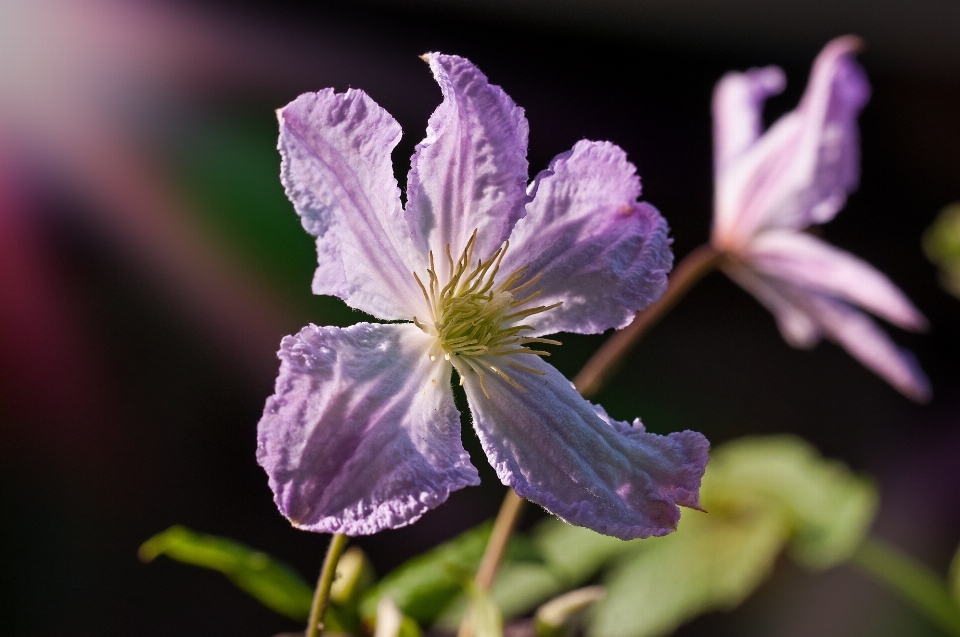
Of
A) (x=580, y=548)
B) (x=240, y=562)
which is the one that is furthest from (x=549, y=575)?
(x=240, y=562)

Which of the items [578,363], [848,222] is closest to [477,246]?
[578,363]

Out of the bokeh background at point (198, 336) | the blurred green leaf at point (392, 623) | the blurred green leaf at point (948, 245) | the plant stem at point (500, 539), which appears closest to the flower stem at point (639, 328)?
the plant stem at point (500, 539)

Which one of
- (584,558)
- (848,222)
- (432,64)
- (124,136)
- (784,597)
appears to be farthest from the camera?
(848,222)

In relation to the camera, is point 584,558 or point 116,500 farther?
point 116,500

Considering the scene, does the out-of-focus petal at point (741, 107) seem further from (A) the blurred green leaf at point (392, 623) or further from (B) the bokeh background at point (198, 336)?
(B) the bokeh background at point (198, 336)

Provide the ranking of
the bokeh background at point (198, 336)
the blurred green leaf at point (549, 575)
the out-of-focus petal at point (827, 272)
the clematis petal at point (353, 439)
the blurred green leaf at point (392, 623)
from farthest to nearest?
the bokeh background at point (198, 336) < the blurred green leaf at point (549, 575) < the out-of-focus petal at point (827, 272) < the blurred green leaf at point (392, 623) < the clematis petal at point (353, 439)

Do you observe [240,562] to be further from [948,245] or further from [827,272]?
[948,245]

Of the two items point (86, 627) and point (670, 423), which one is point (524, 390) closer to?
point (670, 423)

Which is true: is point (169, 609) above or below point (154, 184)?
below
